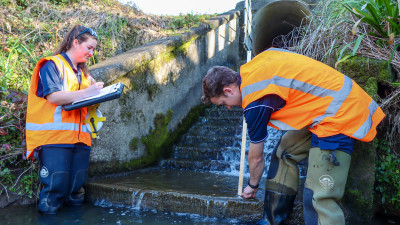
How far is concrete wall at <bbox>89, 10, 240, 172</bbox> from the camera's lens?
14.5ft

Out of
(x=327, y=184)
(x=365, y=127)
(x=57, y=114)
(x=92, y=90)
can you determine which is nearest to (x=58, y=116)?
(x=57, y=114)

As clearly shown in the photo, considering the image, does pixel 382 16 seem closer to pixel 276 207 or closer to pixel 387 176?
pixel 387 176

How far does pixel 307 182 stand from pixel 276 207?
20.8 inches

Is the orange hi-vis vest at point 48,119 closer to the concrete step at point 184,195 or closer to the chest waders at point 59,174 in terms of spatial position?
the chest waders at point 59,174

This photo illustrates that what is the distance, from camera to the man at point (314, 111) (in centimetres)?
226

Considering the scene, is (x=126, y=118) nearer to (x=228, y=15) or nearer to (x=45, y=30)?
(x=45, y=30)

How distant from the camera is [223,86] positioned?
8.16 ft

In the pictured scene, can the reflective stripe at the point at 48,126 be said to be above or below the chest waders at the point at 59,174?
above

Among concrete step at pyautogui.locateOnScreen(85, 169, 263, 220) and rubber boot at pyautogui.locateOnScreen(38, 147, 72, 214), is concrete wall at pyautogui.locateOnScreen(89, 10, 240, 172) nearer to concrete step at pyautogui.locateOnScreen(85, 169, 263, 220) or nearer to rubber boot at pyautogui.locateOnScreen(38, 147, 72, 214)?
concrete step at pyautogui.locateOnScreen(85, 169, 263, 220)

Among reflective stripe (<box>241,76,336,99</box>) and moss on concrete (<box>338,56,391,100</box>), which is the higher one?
moss on concrete (<box>338,56,391,100</box>)

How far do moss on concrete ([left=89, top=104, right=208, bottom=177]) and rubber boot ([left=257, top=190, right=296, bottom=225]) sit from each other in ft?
7.39

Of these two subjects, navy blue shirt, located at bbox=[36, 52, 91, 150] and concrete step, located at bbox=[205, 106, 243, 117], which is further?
concrete step, located at bbox=[205, 106, 243, 117]

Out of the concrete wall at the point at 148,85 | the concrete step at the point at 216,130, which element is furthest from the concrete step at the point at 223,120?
the concrete wall at the point at 148,85

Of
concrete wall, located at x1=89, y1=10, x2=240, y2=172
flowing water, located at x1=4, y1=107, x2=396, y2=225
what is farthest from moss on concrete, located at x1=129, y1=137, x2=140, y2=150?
flowing water, located at x1=4, y1=107, x2=396, y2=225
